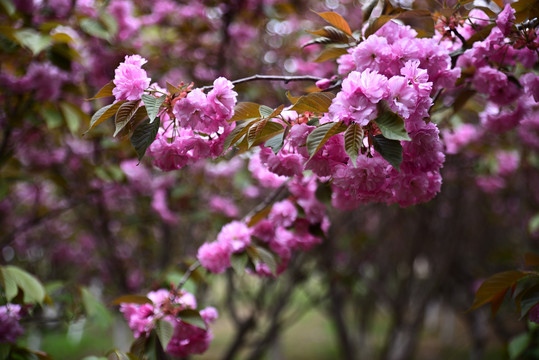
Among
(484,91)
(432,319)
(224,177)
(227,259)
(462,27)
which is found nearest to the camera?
(462,27)

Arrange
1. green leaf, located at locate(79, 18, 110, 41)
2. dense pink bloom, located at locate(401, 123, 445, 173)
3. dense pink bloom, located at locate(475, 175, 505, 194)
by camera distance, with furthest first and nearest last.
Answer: dense pink bloom, located at locate(475, 175, 505, 194)
green leaf, located at locate(79, 18, 110, 41)
dense pink bloom, located at locate(401, 123, 445, 173)

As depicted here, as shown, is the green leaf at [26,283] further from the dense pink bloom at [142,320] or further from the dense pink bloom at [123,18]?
the dense pink bloom at [123,18]

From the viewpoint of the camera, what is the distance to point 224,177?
143 inches

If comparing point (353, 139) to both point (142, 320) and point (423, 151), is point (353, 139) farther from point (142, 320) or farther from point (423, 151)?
point (142, 320)

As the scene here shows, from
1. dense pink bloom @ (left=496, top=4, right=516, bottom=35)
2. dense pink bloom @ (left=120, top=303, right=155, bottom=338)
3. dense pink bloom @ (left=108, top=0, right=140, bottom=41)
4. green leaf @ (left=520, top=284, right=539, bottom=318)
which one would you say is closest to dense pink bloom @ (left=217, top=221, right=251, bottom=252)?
dense pink bloom @ (left=120, top=303, right=155, bottom=338)

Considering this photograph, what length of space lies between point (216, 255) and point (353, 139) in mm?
885

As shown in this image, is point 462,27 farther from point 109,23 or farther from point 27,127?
point 27,127

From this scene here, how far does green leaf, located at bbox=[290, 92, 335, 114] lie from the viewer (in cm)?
104

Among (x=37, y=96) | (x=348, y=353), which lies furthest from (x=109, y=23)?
(x=348, y=353)

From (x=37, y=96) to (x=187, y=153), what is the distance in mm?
1586

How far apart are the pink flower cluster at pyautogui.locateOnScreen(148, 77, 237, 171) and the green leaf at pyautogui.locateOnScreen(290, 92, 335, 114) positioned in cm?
17

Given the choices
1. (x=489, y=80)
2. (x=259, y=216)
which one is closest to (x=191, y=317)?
(x=259, y=216)

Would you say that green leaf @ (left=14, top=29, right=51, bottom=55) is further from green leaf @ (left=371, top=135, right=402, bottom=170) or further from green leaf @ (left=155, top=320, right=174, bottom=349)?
green leaf @ (left=371, top=135, right=402, bottom=170)

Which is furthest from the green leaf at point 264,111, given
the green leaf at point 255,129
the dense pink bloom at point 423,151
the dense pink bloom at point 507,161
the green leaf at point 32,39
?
the dense pink bloom at point 507,161
